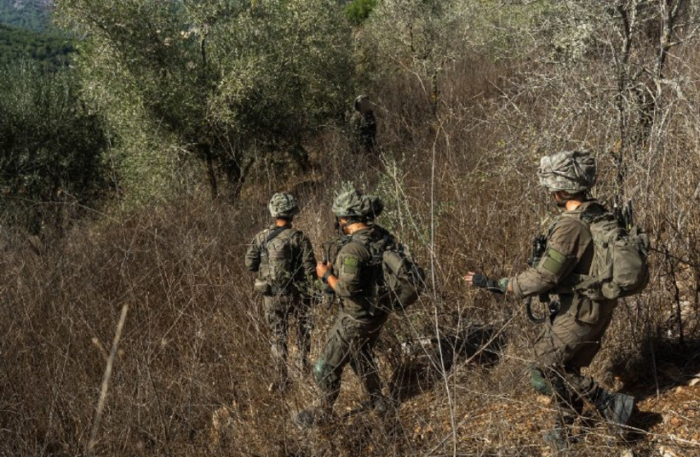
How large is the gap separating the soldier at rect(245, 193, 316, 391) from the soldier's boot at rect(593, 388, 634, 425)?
1.80 meters

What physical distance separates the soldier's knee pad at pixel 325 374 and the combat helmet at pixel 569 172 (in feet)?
5.27

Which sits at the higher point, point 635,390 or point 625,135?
point 625,135

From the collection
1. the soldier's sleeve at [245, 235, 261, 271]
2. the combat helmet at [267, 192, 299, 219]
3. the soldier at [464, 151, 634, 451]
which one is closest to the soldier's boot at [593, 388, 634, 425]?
the soldier at [464, 151, 634, 451]

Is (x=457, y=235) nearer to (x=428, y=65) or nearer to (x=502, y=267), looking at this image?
(x=502, y=267)

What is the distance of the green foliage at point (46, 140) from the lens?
10.3 metres

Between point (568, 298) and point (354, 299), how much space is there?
1135 mm

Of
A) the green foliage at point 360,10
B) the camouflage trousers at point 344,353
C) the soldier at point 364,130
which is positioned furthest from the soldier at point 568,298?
the green foliage at point 360,10

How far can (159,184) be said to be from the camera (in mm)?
9023

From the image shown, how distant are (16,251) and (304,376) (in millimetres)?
4118

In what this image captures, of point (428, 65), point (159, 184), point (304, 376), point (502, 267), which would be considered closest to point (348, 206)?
point (304, 376)

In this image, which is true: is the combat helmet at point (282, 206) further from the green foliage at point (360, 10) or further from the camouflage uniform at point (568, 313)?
the green foliage at point (360, 10)

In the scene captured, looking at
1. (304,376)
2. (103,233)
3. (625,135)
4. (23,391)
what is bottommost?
(103,233)

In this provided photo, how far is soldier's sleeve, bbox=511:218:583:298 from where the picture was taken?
2.56m

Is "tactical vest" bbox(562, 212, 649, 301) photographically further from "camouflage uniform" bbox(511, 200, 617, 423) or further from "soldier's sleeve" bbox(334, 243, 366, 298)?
"soldier's sleeve" bbox(334, 243, 366, 298)
